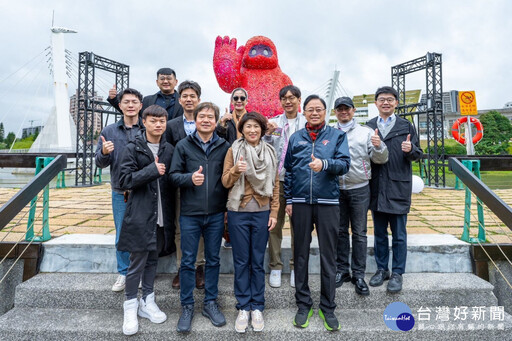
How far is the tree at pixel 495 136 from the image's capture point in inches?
1005

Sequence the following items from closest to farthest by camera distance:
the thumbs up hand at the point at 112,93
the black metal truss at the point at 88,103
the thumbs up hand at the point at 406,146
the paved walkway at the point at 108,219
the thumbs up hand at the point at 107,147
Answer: the thumbs up hand at the point at 107,147 → the thumbs up hand at the point at 406,146 → the thumbs up hand at the point at 112,93 → the paved walkway at the point at 108,219 → the black metal truss at the point at 88,103

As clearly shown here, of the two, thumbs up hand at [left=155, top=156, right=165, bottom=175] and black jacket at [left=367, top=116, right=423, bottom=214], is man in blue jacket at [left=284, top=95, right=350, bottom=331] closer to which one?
black jacket at [left=367, top=116, right=423, bottom=214]

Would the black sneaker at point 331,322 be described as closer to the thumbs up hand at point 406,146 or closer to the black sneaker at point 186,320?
the black sneaker at point 186,320

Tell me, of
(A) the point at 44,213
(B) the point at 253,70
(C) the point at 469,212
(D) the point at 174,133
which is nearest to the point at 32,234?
(A) the point at 44,213

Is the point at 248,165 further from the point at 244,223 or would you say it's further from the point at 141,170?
the point at 141,170

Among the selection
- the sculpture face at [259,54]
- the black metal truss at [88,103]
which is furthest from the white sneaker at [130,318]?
the black metal truss at [88,103]

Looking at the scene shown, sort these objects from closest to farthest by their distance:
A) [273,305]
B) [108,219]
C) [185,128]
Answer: [273,305] → [185,128] → [108,219]

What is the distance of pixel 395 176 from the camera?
225 cm

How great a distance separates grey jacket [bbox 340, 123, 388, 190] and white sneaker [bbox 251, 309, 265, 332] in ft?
3.68

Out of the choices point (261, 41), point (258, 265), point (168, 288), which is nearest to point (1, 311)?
point (168, 288)

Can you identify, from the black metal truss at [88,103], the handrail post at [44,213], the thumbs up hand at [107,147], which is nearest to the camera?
the thumbs up hand at [107,147]

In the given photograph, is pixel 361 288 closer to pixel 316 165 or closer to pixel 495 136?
pixel 316 165

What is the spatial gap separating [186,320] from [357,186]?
1.58 m

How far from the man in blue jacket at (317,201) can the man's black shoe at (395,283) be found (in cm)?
56
